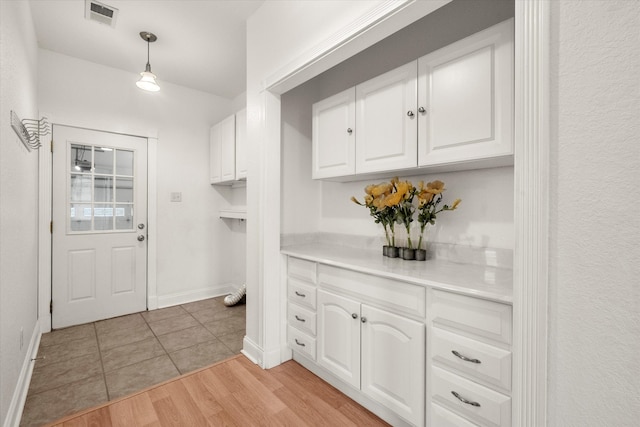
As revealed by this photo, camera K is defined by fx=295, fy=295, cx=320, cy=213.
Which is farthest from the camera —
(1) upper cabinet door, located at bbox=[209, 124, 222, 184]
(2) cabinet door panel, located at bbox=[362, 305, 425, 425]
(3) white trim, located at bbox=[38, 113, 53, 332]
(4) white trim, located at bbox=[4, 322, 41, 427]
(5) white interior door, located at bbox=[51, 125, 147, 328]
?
(1) upper cabinet door, located at bbox=[209, 124, 222, 184]

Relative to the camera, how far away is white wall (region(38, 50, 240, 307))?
300 cm

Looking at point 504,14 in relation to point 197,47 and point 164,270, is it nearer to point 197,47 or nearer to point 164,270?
point 197,47

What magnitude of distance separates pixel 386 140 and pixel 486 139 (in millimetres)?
561

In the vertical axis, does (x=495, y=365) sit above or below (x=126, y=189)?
below

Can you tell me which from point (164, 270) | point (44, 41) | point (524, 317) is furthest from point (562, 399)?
point (44, 41)

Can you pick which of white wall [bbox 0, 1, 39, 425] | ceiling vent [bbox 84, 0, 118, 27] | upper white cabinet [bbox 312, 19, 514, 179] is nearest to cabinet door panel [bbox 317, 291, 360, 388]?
upper white cabinet [bbox 312, 19, 514, 179]

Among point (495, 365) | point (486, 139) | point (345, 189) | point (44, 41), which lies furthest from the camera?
point (44, 41)

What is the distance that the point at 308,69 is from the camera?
1837 millimetres

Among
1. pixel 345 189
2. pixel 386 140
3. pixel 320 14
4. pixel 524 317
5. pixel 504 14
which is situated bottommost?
pixel 524 317

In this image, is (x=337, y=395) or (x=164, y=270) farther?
(x=164, y=270)

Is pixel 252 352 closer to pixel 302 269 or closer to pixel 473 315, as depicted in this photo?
pixel 302 269

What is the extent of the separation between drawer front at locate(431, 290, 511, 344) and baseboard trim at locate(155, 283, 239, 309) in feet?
10.7

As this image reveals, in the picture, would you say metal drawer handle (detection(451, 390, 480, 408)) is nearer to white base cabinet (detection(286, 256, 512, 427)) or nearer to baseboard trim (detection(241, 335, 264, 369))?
white base cabinet (detection(286, 256, 512, 427))

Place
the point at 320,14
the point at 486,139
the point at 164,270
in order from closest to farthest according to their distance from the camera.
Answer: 1. the point at 486,139
2. the point at 320,14
3. the point at 164,270
